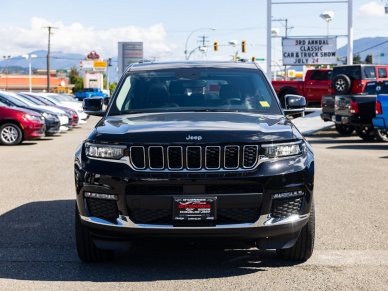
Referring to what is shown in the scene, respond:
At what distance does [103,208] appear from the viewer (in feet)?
17.4

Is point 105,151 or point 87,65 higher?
point 87,65

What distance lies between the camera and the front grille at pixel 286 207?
17.2ft

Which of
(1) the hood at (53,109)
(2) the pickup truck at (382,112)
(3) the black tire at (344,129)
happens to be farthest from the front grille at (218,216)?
(1) the hood at (53,109)

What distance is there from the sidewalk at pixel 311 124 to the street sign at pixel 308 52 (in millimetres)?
3313

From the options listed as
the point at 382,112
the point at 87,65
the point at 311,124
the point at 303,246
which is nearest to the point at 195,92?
the point at 303,246

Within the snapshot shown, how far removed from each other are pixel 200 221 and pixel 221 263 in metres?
0.88

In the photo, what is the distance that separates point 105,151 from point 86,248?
3.03ft

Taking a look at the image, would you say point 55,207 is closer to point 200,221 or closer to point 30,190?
point 30,190

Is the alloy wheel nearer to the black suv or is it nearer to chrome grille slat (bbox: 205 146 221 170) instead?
the black suv

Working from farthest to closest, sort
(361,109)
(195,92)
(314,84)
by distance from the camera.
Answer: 1. (314,84)
2. (361,109)
3. (195,92)

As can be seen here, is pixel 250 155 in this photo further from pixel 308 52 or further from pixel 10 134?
pixel 308 52

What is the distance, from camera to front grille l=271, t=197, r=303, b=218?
523cm

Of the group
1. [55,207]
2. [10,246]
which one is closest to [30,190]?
A: [55,207]

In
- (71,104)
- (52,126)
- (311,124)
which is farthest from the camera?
(71,104)
